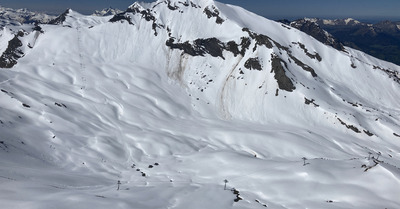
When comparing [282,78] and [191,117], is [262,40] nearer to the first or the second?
[282,78]

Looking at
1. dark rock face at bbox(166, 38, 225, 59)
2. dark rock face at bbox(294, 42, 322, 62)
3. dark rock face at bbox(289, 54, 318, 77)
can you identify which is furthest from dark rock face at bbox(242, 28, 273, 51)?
dark rock face at bbox(294, 42, 322, 62)

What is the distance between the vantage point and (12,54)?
148000mm

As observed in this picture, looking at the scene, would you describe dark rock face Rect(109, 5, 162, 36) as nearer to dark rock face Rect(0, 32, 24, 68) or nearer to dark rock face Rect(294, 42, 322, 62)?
dark rock face Rect(0, 32, 24, 68)

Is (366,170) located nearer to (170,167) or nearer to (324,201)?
(324,201)

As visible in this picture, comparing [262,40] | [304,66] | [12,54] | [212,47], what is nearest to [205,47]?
[212,47]

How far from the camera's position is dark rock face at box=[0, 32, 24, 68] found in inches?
5522

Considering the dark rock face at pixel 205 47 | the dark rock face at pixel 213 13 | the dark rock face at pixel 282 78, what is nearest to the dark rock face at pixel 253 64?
the dark rock face at pixel 282 78

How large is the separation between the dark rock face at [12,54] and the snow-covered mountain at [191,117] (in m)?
0.93

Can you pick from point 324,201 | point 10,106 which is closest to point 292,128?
point 324,201

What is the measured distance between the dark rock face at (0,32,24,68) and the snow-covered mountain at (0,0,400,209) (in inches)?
36.7

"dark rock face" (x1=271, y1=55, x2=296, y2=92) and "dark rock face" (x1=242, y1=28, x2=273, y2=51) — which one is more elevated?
"dark rock face" (x1=242, y1=28, x2=273, y2=51)

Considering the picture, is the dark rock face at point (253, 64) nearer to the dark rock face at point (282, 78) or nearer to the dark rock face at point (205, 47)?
the dark rock face at point (282, 78)

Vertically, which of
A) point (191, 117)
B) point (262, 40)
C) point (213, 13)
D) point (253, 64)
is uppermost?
point (213, 13)

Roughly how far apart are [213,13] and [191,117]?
254 feet
